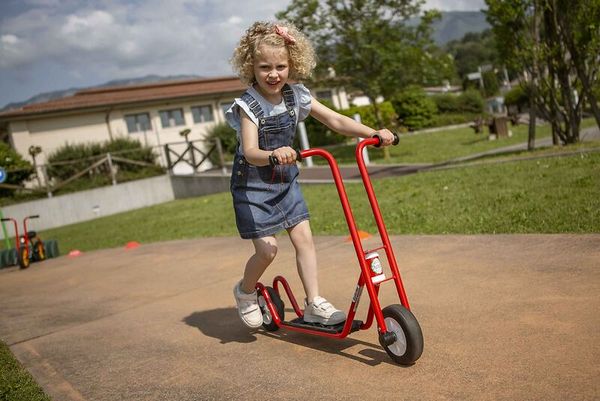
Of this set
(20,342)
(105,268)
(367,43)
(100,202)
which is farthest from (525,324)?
(100,202)

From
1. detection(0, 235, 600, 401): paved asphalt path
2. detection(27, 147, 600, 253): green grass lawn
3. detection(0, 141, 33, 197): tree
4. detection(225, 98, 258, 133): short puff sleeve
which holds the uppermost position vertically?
detection(0, 141, 33, 197): tree

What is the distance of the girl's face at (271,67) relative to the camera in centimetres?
329

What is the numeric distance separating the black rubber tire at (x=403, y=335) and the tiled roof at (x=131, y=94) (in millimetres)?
26880

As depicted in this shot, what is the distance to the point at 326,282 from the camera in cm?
471

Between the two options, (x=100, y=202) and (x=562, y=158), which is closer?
(x=562, y=158)

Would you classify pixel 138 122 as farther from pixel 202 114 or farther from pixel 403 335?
pixel 403 335

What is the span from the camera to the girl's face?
329 centimetres

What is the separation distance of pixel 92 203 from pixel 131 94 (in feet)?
48.2

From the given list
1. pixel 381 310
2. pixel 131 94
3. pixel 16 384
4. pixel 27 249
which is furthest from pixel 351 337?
pixel 131 94

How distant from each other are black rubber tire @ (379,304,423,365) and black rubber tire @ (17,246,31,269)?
8.40m

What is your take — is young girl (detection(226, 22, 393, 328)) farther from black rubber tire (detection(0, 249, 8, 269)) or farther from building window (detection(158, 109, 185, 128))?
building window (detection(158, 109, 185, 128))

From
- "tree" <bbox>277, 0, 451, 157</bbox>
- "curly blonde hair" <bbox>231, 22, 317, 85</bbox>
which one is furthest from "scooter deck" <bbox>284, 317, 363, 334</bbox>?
"tree" <bbox>277, 0, 451, 157</bbox>

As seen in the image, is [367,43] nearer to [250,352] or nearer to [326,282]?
[326,282]

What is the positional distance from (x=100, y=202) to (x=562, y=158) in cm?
1742
